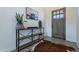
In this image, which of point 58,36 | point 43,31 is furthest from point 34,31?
point 58,36

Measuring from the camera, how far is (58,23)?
7.57ft

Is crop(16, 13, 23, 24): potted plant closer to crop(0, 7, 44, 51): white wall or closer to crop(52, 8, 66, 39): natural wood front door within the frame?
crop(0, 7, 44, 51): white wall

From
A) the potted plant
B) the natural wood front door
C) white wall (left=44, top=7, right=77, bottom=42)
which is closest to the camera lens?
the natural wood front door

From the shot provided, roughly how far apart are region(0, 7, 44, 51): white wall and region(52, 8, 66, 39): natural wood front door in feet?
1.09

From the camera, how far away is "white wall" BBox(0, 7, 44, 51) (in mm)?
2170

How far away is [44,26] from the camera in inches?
97.0

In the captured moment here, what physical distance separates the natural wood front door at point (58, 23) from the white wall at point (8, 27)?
334mm

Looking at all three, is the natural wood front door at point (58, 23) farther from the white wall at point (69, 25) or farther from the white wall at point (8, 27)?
the white wall at point (8, 27)

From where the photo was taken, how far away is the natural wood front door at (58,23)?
2.17 meters

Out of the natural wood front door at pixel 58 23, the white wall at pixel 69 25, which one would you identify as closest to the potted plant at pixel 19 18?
the white wall at pixel 69 25

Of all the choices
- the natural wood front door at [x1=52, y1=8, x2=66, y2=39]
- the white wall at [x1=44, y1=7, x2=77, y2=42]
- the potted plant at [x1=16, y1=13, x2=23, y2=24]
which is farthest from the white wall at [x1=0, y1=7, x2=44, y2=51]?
the natural wood front door at [x1=52, y1=8, x2=66, y2=39]

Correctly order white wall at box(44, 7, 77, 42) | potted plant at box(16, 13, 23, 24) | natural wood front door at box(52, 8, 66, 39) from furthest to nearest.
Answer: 1. potted plant at box(16, 13, 23, 24)
2. white wall at box(44, 7, 77, 42)
3. natural wood front door at box(52, 8, 66, 39)
